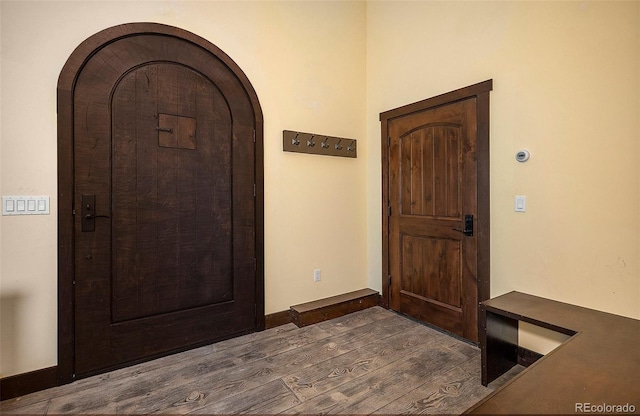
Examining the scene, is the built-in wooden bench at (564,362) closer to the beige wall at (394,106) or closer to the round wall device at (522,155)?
the beige wall at (394,106)

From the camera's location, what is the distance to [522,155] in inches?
86.7

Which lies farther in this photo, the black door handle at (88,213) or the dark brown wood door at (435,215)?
the dark brown wood door at (435,215)

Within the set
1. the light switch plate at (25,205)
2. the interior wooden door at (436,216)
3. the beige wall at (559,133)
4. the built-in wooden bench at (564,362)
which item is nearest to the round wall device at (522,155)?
the beige wall at (559,133)

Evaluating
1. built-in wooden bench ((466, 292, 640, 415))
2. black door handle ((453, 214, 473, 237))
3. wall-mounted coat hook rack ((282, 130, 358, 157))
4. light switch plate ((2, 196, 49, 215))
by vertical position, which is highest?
wall-mounted coat hook rack ((282, 130, 358, 157))

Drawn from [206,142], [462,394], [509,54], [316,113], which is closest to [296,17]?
[316,113]

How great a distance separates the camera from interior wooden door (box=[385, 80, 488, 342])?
8.28ft

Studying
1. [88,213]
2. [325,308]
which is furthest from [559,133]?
[88,213]

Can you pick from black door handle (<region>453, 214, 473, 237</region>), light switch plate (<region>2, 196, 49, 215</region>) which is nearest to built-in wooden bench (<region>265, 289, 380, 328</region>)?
black door handle (<region>453, 214, 473, 237</region>)

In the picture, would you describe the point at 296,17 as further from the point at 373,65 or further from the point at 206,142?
the point at 206,142

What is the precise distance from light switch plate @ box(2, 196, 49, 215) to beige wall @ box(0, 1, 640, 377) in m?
0.05

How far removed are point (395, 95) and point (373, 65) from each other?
50cm

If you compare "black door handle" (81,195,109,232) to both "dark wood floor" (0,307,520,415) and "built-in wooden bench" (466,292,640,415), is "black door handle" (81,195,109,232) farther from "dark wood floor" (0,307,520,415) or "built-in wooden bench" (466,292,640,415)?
"built-in wooden bench" (466,292,640,415)

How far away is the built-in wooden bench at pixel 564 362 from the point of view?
1023mm

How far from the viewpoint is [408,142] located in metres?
3.00
